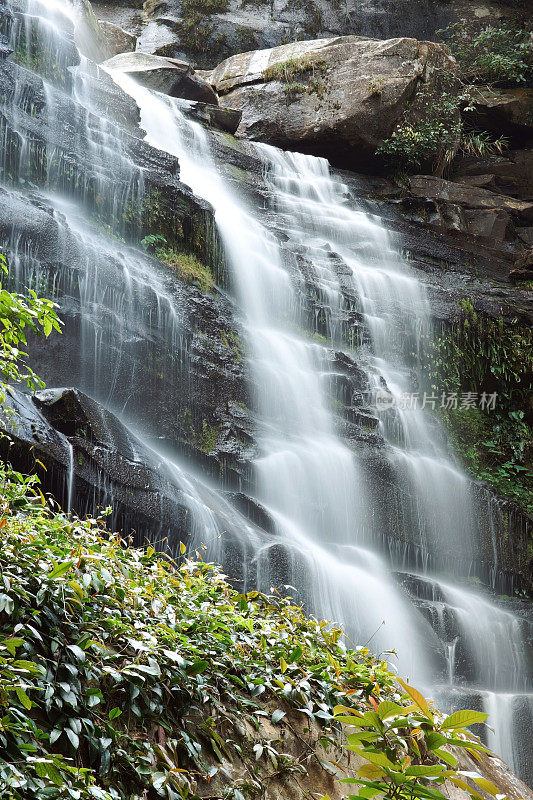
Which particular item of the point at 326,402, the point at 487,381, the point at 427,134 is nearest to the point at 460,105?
the point at 427,134

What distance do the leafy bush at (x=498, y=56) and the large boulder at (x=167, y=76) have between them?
6997mm

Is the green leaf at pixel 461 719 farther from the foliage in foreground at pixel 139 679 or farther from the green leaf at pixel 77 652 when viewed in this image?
the green leaf at pixel 77 652

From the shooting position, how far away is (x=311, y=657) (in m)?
3.24

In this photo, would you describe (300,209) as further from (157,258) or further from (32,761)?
(32,761)

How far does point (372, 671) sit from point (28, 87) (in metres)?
9.72

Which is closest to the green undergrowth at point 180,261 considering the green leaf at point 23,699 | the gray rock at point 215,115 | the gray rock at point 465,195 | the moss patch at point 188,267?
the moss patch at point 188,267

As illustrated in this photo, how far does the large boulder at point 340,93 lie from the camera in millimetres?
14508

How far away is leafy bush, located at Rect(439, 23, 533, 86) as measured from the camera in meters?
16.1

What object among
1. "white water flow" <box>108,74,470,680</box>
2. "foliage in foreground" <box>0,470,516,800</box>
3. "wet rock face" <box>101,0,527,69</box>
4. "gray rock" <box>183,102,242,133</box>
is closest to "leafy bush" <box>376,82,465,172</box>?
"gray rock" <box>183,102,242,133</box>

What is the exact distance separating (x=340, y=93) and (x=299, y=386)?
9428 mm

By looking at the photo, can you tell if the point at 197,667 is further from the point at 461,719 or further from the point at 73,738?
the point at 461,719

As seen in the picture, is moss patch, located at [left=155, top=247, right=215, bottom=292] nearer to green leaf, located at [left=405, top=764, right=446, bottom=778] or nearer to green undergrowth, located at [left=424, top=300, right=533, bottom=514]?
green undergrowth, located at [left=424, top=300, right=533, bottom=514]

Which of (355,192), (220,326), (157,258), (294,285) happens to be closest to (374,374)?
Result: (294,285)

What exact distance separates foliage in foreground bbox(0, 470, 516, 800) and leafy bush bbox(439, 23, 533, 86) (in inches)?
670
